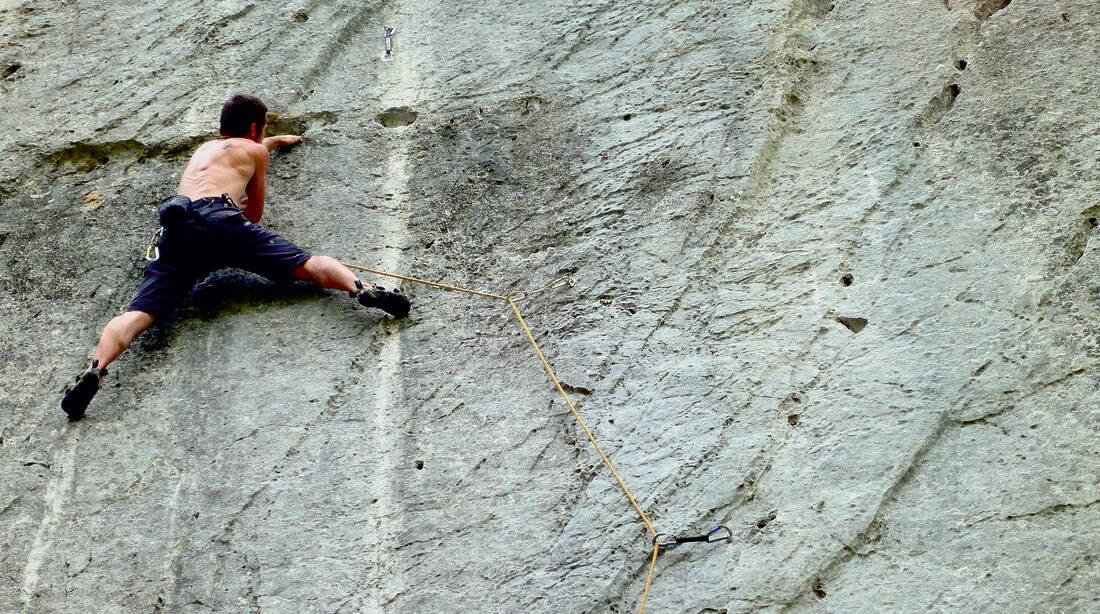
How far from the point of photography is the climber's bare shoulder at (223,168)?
14.2 feet

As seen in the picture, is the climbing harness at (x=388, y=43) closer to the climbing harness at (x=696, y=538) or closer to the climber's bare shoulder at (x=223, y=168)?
the climber's bare shoulder at (x=223, y=168)

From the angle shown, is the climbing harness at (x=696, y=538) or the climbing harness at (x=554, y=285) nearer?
the climbing harness at (x=696, y=538)

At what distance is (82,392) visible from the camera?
4.04 m

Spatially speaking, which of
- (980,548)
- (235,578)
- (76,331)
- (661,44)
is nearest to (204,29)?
(76,331)

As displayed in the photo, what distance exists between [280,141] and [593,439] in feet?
6.39

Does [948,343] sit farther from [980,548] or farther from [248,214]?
[248,214]

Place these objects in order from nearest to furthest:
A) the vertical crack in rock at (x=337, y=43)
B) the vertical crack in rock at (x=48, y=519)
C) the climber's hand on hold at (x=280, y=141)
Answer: the vertical crack in rock at (x=48, y=519) < the climber's hand on hold at (x=280, y=141) < the vertical crack in rock at (x=337, y=43)

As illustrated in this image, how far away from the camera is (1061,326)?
3615 mm

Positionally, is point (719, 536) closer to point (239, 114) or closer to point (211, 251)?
point (211, 251)

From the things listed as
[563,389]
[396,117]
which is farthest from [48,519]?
[396,117]

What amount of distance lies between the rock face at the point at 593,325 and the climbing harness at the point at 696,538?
30 millimetres

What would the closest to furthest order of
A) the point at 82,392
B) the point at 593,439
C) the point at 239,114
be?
the point at 593,439 → the point at 82,392 → the point at 239,114

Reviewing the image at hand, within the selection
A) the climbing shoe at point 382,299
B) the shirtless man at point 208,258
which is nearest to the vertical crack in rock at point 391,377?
the climbing shoe at point 382,299

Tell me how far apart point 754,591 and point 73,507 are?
2.35 m
